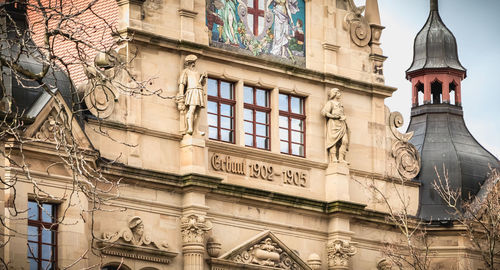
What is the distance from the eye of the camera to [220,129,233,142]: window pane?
3788 centimetres

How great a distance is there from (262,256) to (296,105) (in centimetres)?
423

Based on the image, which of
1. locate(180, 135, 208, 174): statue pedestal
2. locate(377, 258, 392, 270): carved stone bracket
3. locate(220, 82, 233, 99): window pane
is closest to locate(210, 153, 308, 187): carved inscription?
locate(180, 135, 208, 174): statue pedestal

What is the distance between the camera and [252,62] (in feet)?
127

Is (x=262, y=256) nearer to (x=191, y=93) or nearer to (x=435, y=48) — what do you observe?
(x=191, y=93)

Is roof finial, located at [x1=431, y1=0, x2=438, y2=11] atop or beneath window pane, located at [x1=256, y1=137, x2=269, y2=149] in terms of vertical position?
atop

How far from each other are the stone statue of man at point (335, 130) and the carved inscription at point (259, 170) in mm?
1008

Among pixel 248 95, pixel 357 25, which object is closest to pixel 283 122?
pixel 248 95

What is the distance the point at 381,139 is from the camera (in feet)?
136

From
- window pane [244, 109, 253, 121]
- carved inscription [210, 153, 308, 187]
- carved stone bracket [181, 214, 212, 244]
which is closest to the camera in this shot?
carved stone bracket [181, 214, 212, 244]

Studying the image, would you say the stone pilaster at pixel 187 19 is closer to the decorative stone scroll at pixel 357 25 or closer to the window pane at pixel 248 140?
the window pane at pixel 248 140

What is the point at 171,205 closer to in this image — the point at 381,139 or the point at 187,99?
the point at 187,99

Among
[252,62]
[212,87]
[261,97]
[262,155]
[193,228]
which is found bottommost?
→ [193,228]

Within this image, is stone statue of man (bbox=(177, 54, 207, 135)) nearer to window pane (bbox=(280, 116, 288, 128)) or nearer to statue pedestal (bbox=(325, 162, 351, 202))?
window pane (bbox=(280, 116, 288, 128))

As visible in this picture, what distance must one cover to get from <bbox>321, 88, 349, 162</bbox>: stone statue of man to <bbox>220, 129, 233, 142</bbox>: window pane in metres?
2.91
